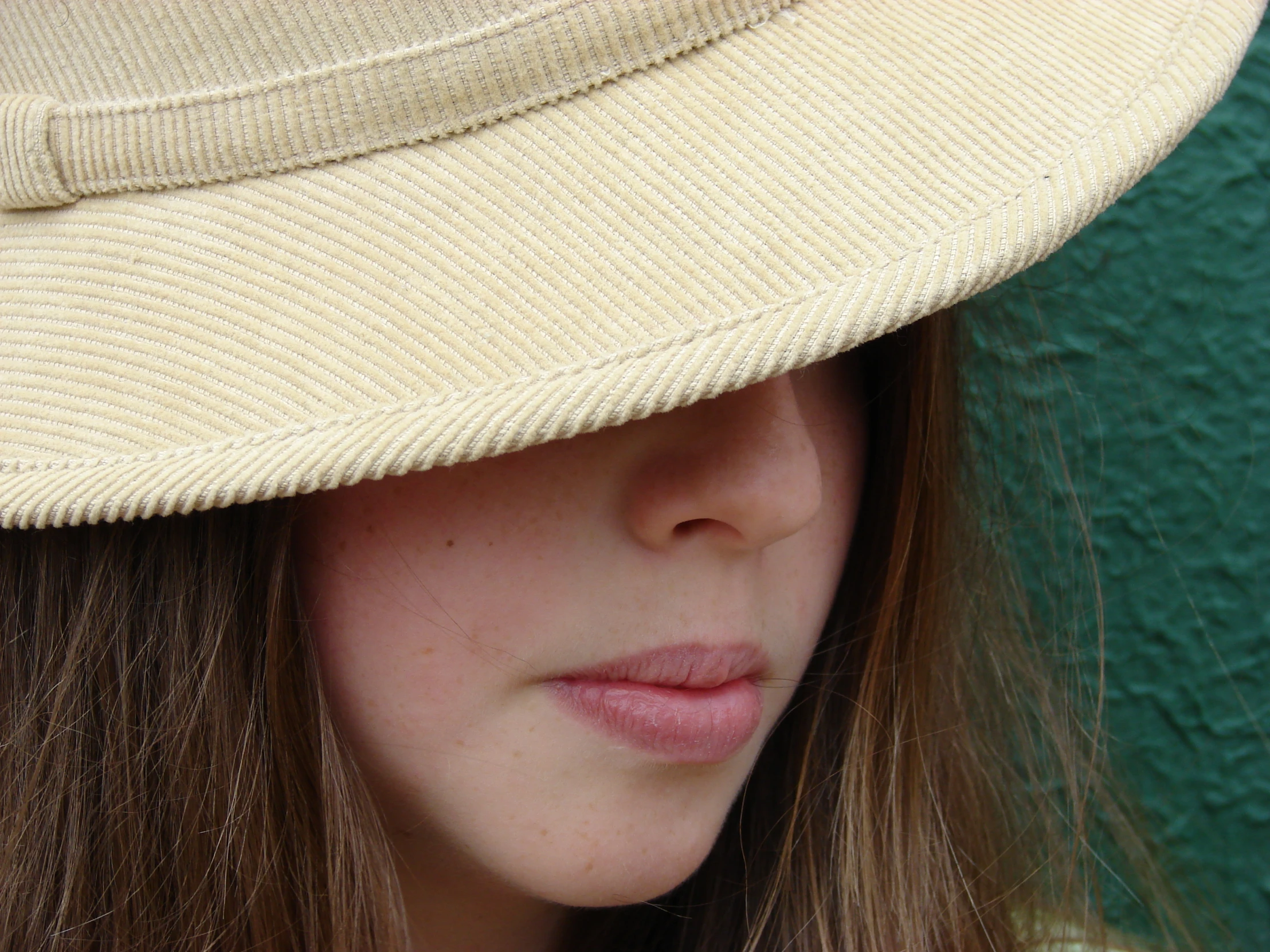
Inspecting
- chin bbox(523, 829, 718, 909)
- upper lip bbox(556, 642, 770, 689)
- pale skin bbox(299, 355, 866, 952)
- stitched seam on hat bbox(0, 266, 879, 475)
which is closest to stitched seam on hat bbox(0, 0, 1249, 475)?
stitched seam on hat bbox(0, 266, 879, 475)

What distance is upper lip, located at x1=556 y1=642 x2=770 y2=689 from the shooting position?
2.10 feet

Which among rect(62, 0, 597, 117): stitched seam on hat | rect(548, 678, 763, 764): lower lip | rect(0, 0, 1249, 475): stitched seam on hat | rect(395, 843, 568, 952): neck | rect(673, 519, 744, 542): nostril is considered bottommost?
rect(395, 843, 568, 952): neck

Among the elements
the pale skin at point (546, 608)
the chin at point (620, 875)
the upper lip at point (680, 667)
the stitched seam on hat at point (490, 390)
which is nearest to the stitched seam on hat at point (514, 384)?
the stitched seam on hat at point (490, 390)

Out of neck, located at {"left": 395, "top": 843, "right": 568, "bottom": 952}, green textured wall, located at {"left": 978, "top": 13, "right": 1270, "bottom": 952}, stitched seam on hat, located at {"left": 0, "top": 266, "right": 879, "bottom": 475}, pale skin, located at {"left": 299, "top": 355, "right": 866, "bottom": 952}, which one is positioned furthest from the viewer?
green textured wall, located at {"left": 978, "top": 13, "right": 1270, "bottom": 952}

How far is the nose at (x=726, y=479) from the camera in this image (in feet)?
2.00

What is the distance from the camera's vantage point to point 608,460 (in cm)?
61

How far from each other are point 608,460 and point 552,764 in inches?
7.4

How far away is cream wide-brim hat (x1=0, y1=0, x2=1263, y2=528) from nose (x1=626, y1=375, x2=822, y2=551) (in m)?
0.15

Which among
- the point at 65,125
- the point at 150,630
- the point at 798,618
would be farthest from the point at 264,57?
the point at 798,618

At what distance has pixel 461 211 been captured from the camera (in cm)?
51

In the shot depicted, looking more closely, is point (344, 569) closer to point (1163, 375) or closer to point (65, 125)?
point (65, 125)

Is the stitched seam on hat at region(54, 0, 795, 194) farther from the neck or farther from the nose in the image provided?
the neck

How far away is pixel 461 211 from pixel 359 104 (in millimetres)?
79

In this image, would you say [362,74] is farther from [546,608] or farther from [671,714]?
[671,714]
